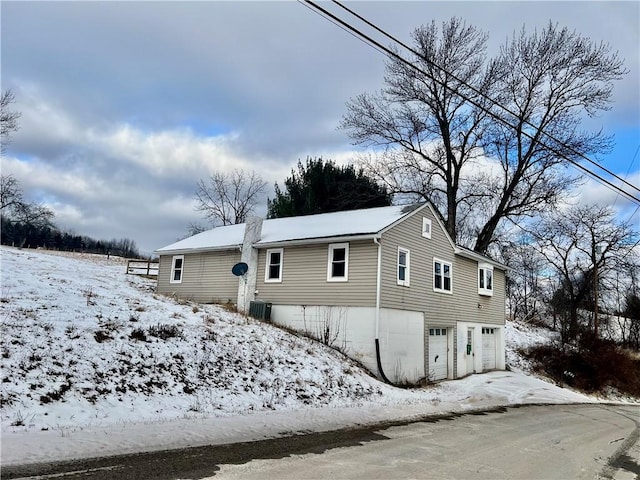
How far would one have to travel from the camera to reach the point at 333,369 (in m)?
13.9

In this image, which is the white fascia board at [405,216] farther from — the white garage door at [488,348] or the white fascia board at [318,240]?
the white garage door at [488,348]

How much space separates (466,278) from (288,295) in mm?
9293

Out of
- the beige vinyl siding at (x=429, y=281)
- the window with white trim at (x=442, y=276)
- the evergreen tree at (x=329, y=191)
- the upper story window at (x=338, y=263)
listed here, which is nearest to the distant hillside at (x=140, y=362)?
the upper story window at (x=338, y=263)

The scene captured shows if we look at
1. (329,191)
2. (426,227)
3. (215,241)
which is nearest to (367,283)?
(426,227)

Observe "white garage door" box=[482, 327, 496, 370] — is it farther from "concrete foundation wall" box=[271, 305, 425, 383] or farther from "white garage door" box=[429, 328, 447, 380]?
"concrete foundation wall" box=[271, 305, 425, 383]

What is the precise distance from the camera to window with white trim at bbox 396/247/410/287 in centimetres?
1756

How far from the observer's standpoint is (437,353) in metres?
19.8

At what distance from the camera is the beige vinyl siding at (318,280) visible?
1659 cm

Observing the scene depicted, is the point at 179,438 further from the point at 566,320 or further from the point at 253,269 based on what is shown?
the point at 566,320

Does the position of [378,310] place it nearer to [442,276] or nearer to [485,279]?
[442,276]

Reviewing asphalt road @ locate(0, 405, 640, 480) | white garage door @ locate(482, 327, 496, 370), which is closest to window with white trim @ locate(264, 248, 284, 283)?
asphalt road @ locate(0, 405, 640, 480)

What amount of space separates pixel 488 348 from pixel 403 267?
9693mm

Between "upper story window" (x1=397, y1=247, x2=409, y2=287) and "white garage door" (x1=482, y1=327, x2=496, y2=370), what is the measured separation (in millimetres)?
8477

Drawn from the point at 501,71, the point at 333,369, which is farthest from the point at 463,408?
the point at 501,71
